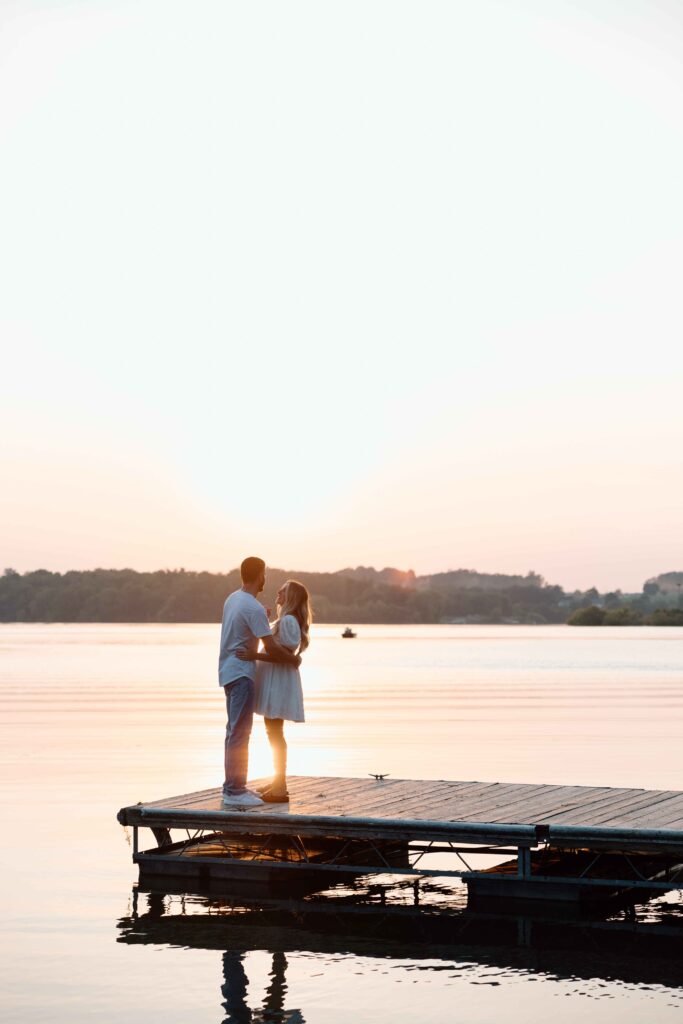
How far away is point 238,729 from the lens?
563 inches

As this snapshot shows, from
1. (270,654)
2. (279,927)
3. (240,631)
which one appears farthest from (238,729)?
(279,927)

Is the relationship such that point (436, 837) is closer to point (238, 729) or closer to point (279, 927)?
point (279, 927)

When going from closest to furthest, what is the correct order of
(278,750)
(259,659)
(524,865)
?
(524,865)
(259,659)
(278,750)

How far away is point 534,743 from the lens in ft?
102

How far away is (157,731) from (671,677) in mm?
43803

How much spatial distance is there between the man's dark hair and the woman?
35 cm

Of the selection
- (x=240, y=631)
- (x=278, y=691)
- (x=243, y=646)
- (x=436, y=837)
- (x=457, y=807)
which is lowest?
(x=436, y=837)

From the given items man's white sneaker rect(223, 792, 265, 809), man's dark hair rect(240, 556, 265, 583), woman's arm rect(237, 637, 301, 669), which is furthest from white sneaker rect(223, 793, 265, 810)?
man's dark hair rect(240, 556, 265, 583)

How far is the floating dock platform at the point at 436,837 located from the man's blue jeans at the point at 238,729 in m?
0.34

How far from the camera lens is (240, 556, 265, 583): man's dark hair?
1384 cm

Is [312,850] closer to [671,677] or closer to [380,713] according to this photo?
[380,713]

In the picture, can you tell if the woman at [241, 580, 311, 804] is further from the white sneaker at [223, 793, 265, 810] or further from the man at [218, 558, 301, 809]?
the white sneaker at [223, 793, 265, 810]

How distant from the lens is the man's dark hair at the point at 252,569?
13844mm

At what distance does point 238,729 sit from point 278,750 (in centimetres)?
54
